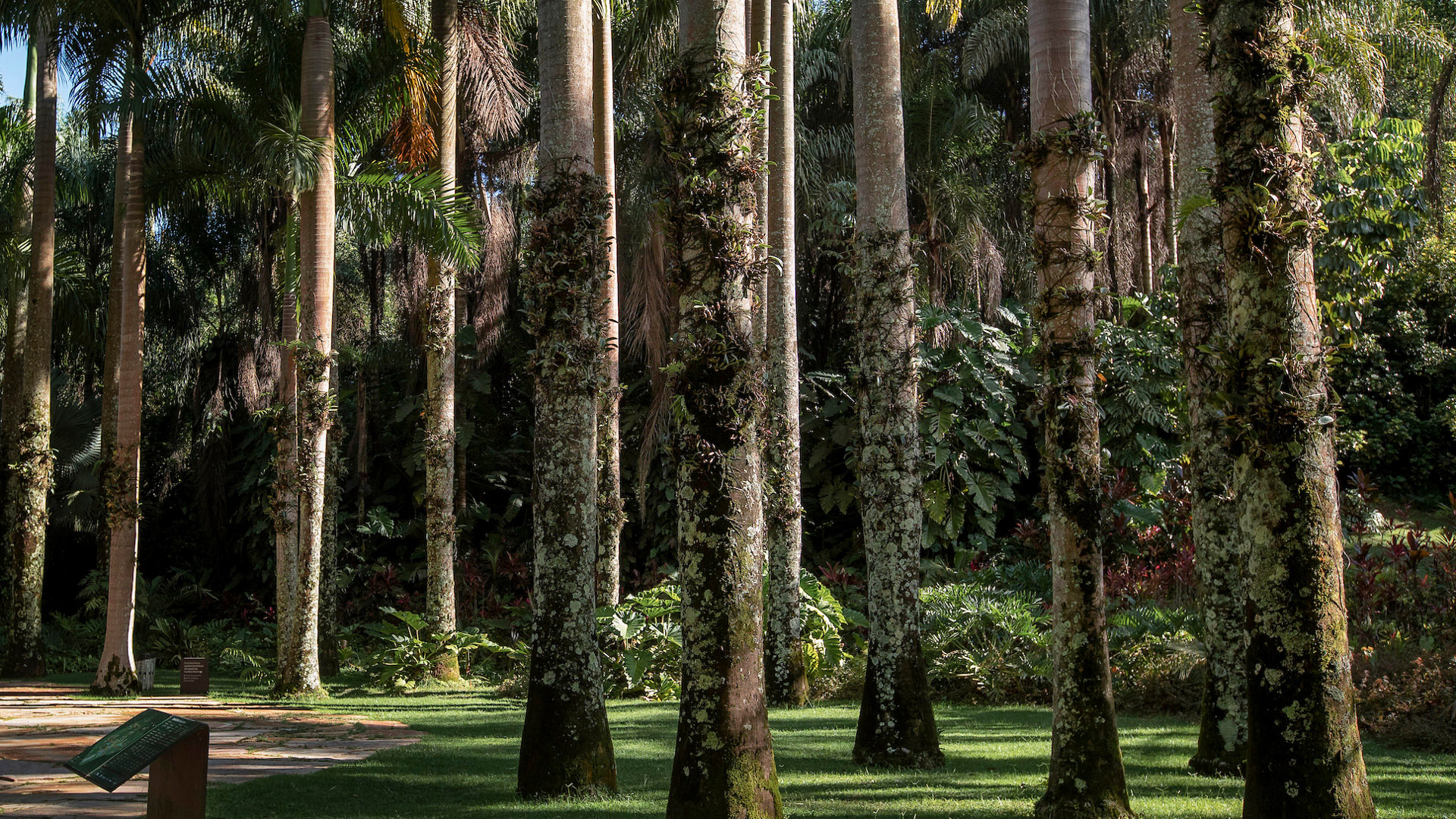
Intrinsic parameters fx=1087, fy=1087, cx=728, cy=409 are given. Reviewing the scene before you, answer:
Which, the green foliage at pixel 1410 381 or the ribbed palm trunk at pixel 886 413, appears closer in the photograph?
the ribbed palm trunk at pixel 886 413

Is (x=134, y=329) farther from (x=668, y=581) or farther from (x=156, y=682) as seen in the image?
(x=668, y=581)

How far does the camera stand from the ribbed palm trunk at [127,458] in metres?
14.3

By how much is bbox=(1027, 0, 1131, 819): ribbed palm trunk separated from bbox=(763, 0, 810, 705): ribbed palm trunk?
521 cm

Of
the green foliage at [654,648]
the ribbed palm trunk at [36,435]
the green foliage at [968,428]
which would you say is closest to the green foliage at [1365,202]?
the green foliage at [968,428]

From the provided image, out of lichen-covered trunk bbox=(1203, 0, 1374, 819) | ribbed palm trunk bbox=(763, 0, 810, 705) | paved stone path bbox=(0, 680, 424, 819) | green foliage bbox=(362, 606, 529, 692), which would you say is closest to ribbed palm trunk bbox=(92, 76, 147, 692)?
paved stone path bbox=(0, 680, 424, 819)

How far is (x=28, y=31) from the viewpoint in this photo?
1562 cm

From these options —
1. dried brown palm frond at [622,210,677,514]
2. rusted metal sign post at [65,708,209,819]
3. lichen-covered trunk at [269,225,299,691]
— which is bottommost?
rusted metal sign post at [65,708,209,819]

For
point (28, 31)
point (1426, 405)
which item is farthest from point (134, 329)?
point (1426, 405)

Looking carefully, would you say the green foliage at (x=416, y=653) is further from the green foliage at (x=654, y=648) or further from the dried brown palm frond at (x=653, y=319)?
the dried brown palm frond at (x=653, y=319)

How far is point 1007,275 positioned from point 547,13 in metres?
17.9

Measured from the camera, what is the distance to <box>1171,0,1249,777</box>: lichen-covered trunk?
7.33 meters

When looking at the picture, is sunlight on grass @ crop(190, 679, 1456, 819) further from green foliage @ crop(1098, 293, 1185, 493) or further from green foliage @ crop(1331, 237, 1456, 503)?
green foliage @ crop(1331, 237, 1456, 503)

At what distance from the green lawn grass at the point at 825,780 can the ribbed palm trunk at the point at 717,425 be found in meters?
1.21

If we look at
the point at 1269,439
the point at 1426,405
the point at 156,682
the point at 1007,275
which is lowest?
the point at 156,682
